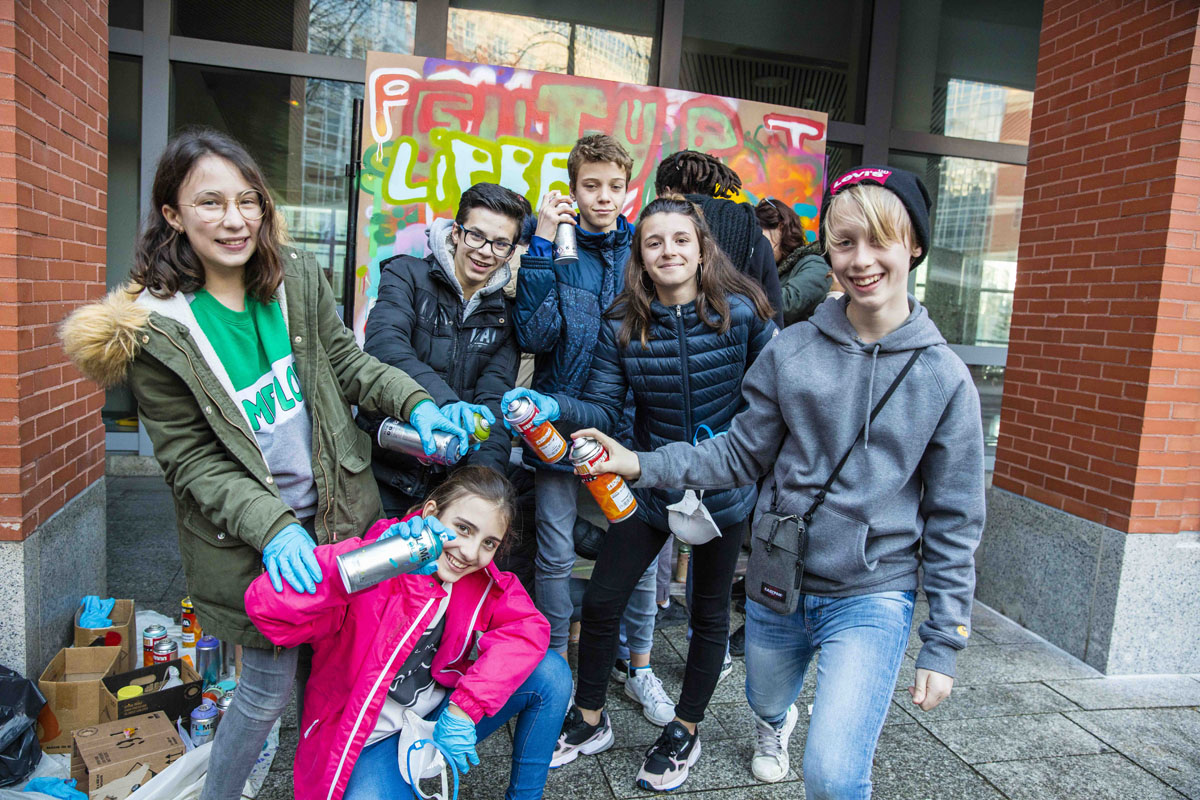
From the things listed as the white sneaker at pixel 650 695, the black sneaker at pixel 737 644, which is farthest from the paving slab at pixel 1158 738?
the white sneaker at pixel 650 695

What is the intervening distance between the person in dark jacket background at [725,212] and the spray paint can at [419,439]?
1.15 metres

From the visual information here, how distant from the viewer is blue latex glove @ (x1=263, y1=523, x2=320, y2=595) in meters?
1.85

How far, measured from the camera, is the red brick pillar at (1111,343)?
3637 mm

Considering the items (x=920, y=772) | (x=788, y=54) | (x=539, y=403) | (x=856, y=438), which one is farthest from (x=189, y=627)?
(x=788, y=54)

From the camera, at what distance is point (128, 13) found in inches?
215

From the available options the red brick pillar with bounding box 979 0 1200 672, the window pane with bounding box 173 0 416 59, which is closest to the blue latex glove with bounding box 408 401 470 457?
the red brick pillar with bounding box 979 0 1200 672

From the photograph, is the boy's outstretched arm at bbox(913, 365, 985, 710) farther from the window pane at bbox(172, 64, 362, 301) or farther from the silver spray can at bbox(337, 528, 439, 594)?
the window pane at bbox(172, 64, 362, 301)

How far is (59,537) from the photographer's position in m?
3.14

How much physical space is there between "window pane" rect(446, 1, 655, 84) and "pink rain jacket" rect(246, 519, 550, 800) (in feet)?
15.0

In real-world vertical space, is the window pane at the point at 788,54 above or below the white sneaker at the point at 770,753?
above

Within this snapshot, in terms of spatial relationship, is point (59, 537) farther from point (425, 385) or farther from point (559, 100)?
point (559, 100)

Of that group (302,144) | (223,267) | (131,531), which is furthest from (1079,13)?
(131,531)

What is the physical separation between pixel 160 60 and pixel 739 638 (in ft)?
17.3

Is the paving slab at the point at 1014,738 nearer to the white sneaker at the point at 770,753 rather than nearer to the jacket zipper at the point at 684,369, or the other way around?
the white sneaker at the point at 770,753
